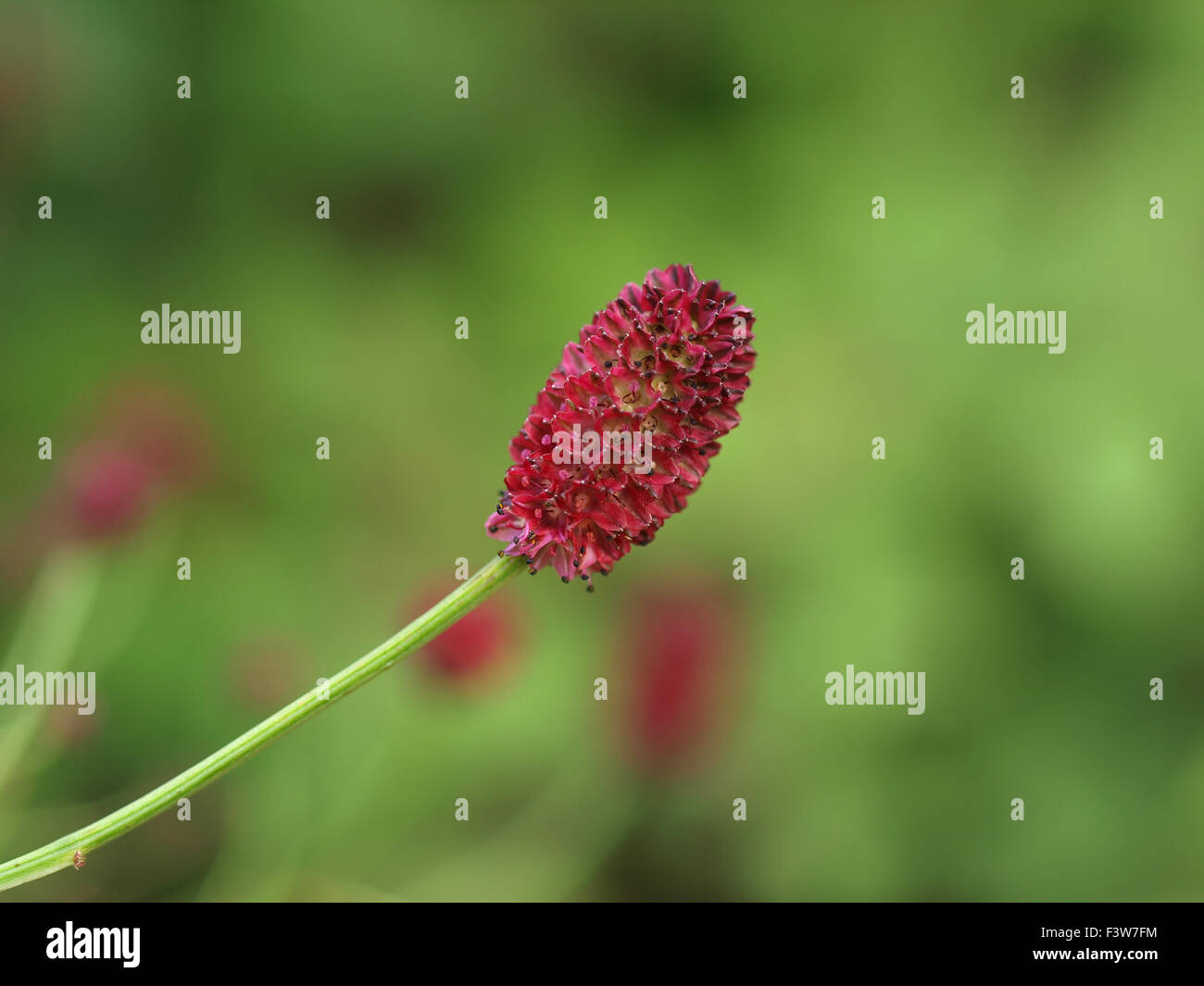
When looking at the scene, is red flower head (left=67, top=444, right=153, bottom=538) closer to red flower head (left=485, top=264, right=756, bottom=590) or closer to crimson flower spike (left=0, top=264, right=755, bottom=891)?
crimson flower spike (left=0, top=264, right=755, bottom=891)

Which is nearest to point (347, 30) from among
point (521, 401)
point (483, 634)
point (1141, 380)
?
point (521, 401)
